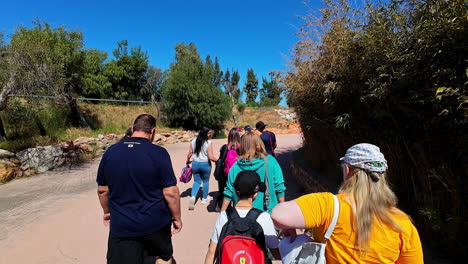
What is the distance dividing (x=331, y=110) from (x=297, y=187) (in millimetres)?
2652

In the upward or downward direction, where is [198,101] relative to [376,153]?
upward

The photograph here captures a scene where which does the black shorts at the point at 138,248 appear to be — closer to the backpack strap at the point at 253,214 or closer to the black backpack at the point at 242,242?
the black backpack at the point at 242,242

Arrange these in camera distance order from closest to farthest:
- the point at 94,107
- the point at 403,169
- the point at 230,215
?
the point at 230,215 < the point at 403,169 < the point at 94,107

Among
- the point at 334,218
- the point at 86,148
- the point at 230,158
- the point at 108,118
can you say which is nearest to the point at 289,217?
the point at 334,218

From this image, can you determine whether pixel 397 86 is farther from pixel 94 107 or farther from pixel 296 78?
pixel 94 107

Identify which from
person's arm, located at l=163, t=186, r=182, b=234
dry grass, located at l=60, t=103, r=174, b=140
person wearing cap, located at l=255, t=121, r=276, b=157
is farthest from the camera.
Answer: dry grass, located at l=60, t=103, r=174, b=140

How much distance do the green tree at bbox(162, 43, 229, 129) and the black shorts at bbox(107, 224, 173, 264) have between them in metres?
18.4

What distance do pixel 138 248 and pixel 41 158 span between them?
840 cm

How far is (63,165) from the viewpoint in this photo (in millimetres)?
8992

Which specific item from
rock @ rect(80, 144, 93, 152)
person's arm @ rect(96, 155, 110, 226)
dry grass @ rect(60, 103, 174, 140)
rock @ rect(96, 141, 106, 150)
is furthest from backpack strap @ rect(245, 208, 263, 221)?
dry grass @ rect(60, 103, 174, 140)

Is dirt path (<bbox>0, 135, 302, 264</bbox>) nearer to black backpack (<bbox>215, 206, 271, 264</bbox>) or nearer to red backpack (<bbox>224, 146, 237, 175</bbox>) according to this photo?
red backpack (<bbox>224, 146, 237, 175</bbox>)

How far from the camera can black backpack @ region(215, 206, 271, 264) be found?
5.24 ft

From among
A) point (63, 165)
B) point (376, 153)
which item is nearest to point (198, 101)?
point (63, 165)

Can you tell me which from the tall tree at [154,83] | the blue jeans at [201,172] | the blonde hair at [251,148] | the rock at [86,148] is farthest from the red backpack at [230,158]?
the tall tree at [154,83]
